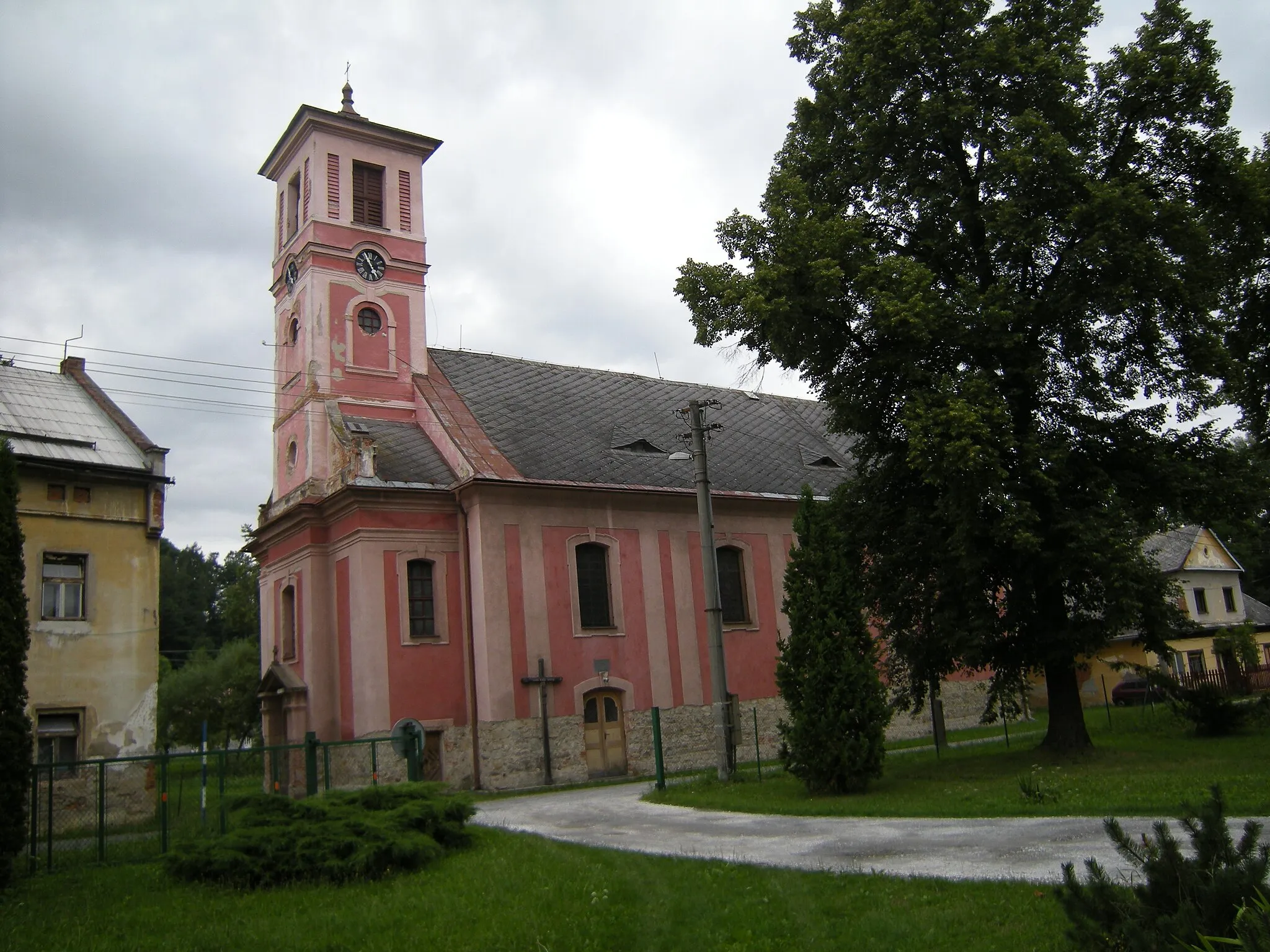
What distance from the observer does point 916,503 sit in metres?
18.8

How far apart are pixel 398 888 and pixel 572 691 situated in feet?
47.3

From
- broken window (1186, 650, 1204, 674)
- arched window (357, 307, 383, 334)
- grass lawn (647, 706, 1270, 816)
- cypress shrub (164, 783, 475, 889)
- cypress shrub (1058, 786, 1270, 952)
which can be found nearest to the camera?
cypress shrub (1058, 786, 1270, 952)

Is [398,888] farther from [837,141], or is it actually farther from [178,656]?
[178,656]

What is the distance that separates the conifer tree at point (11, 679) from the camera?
11.5 meters

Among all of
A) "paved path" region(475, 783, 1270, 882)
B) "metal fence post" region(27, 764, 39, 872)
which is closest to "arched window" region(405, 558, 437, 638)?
"paved path" region(475, 783, 1270, 882)

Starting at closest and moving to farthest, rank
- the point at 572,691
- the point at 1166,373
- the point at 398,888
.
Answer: the point at 398,888 → the point at 1166,373 → the point at 572,691

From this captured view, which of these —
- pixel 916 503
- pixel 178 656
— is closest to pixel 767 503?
pixel 916 503

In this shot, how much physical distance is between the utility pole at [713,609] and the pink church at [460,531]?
213 inches

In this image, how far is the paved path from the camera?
30.9ft

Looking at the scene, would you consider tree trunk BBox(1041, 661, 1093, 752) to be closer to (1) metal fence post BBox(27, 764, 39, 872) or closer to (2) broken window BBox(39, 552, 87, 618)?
(1) metal fence post BBox(27, 764, 39, 872)

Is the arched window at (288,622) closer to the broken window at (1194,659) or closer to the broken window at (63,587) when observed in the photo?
the broken window at (63,587)

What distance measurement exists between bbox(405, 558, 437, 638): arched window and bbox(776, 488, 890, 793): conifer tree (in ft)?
33.4

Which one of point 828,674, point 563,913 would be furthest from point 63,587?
point 563,913

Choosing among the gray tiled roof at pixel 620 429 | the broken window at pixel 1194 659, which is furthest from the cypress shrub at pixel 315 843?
the broken window at pixel 1194 659
